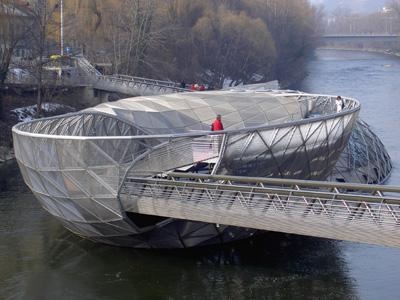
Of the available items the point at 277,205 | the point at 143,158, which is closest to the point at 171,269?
the point at 143,158

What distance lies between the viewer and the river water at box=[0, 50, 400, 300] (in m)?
18.5

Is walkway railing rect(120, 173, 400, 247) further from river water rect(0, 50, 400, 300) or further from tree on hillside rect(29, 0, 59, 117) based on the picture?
tree on hillside rect(29, 0, 59, 117)

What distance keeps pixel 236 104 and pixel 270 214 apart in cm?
1115

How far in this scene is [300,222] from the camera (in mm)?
16578

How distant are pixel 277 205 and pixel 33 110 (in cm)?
3234

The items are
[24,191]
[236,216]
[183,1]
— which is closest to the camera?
[236,216]

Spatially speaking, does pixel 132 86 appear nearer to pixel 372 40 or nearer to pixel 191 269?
pixel 191 269

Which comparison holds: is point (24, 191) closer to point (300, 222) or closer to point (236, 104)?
point (236, 104)

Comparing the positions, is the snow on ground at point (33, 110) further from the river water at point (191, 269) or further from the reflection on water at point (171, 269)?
the reflection on water at point (171, 269)

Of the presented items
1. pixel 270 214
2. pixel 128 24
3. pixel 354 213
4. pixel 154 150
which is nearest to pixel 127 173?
pixel 154 150

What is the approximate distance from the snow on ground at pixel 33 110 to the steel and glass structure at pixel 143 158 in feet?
67.4

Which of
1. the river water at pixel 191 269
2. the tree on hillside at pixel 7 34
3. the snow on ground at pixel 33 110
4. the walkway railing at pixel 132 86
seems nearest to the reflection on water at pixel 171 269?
the river water at pixel 191 269

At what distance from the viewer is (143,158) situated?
20.0 meters

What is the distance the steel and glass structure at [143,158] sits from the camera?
19.7 metres
